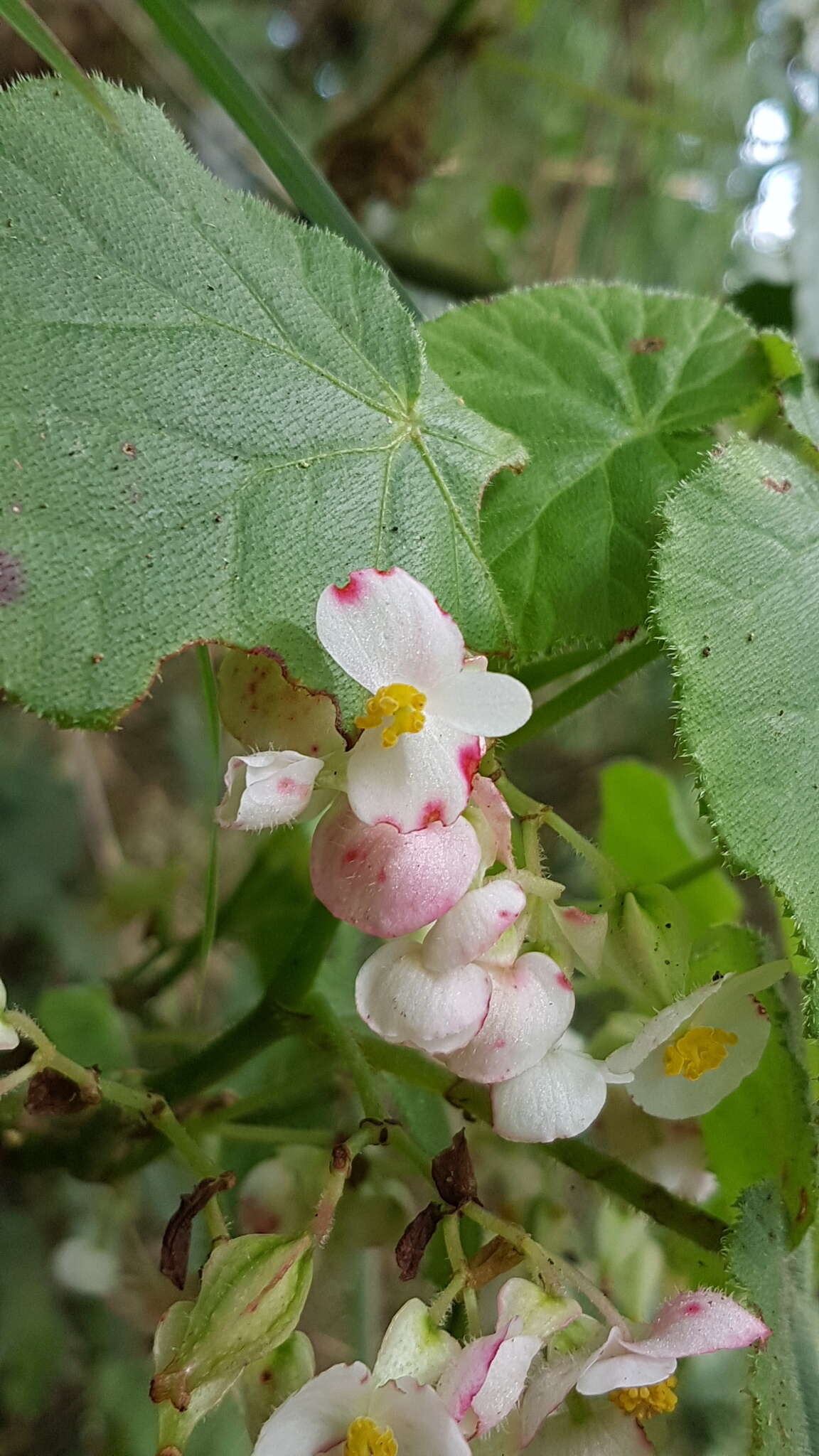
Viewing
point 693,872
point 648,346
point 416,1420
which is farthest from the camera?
point 693,872

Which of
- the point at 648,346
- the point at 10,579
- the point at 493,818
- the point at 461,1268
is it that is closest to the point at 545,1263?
the point at 461,1268

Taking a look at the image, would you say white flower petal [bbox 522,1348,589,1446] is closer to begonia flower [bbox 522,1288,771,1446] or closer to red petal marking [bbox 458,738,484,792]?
begonia flower [bbox 522,1288,771,1446]

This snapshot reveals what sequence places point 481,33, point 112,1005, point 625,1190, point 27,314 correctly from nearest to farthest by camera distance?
point 27,314
point 625,1190
point 112,1005
point 481,33

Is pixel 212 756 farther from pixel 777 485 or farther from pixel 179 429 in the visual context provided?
pixel 777 485

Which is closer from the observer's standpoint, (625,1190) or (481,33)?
(625,1190)

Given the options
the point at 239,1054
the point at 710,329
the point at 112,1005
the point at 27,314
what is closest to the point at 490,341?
the point at 710,329

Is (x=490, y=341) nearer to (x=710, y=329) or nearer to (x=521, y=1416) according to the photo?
(x=710, y=329)

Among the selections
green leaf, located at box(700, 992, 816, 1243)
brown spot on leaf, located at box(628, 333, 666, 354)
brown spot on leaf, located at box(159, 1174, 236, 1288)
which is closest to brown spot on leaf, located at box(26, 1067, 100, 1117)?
brown spot on leaf, located at box(159, 1174, 236, 1288)

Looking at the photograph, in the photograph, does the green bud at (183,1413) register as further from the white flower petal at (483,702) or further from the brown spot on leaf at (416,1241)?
the white flower petal at (483,702)
